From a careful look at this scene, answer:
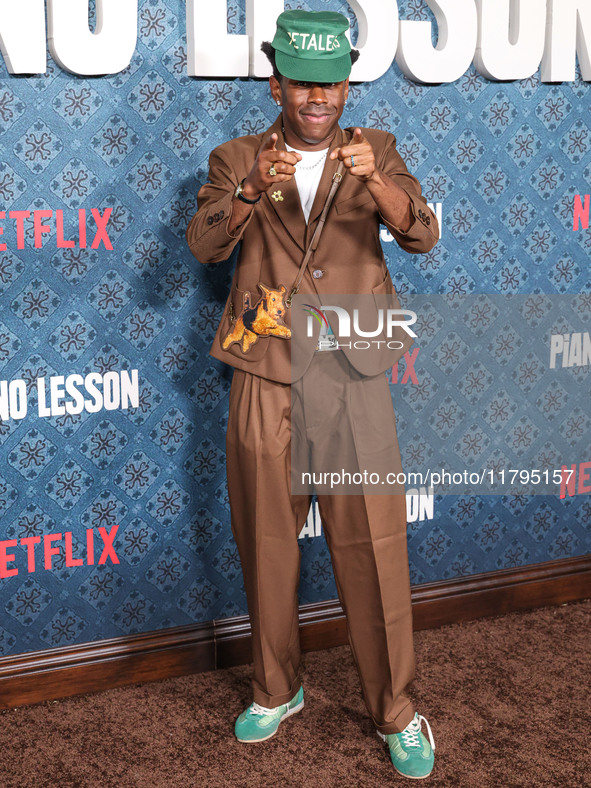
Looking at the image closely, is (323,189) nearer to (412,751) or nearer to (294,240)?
(294,240)

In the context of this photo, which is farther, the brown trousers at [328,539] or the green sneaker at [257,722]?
the green sneaker at [257,722]

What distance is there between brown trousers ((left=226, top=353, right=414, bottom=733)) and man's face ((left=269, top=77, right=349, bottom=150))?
19.9 inches

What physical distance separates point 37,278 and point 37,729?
114cm

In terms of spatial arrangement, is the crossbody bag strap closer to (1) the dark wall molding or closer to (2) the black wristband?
(2) the black wristband

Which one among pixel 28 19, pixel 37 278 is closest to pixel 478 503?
pixel 37 278

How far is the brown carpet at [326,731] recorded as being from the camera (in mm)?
2188

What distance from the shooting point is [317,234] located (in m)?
2.10

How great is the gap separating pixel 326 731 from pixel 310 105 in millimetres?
1516

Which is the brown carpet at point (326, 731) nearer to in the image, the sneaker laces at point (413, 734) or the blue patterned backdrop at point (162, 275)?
the sneaker laces at point (413, 734)

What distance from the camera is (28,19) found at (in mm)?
2188

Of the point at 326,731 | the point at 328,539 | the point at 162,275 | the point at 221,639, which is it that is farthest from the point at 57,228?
the point at 326,731

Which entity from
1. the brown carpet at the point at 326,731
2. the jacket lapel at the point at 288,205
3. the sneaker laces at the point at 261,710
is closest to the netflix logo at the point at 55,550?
the brown carpet at the point at 326,731

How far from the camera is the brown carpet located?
2188mm

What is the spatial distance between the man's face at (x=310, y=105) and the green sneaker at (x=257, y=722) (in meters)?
1.39
